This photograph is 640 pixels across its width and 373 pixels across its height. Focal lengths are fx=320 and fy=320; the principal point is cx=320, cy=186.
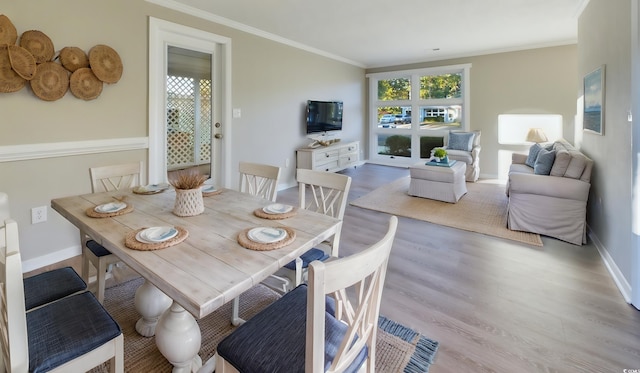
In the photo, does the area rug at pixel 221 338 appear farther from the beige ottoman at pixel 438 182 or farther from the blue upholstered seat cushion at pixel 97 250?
the beige ottoman at pixel 438 182

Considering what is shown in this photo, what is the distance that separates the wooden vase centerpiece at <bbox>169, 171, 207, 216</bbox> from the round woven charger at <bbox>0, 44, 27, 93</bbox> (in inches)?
70.0

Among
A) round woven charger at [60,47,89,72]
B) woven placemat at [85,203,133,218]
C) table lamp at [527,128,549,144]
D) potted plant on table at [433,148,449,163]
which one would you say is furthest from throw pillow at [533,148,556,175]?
round woven charger at [60,47,89,72]

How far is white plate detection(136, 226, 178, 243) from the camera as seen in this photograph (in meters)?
1.25

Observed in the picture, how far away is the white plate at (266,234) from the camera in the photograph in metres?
1.27

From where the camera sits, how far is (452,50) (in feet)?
19.4

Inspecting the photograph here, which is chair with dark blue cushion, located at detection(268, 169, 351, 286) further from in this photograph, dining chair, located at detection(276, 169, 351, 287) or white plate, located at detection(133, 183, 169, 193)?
white plate, located at detection(133, 183, 169, 193)

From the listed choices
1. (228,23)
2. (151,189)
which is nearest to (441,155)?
(228,23)

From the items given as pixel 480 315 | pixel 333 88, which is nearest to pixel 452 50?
pixel 333 88

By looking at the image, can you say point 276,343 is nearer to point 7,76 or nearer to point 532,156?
point 7,76

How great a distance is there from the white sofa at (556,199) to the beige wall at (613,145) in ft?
0.40

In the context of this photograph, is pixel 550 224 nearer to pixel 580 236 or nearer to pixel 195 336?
pixel 580 236

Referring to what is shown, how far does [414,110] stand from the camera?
23.6ft

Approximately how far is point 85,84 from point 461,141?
5.82m

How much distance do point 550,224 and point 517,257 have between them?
73 centimetres
